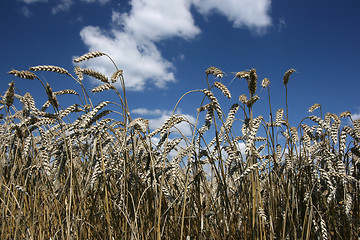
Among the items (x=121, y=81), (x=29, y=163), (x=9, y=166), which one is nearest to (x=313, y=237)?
(x=121, y=81)

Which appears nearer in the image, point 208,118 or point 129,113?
point 208,118

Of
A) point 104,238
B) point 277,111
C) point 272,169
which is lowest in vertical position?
point 104,238

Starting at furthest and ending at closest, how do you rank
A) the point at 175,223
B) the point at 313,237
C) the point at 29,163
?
1. the point at 29,163
2. the point at 313,237
3. the point at 175,223

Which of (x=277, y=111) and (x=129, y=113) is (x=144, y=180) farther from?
(x=277, y=111)

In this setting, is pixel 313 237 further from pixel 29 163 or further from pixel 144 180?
pixel 29 163

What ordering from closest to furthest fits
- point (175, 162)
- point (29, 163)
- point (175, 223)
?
point (175, 162) < point (175, 223) < point (29, 163)

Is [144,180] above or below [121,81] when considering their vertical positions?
below

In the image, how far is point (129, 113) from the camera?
8.16 ft

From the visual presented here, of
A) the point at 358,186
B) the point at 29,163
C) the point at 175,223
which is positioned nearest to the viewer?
the point at 175,223

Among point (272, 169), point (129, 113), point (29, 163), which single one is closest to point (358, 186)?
point (272, 169)

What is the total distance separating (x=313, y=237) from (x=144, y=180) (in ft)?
5.59

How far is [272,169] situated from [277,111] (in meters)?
0.57

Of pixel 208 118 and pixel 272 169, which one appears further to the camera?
pixel 272 169

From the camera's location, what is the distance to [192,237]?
2508 mm
